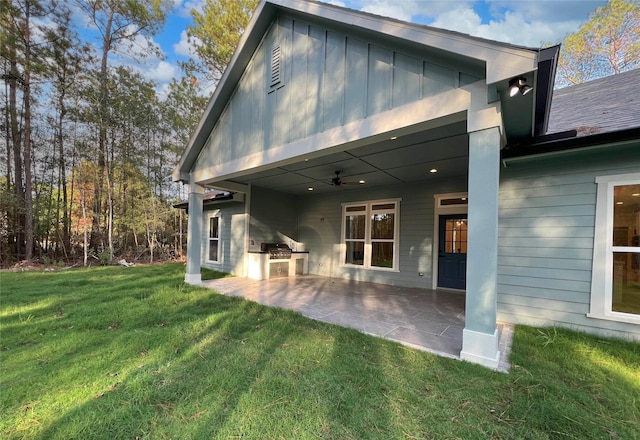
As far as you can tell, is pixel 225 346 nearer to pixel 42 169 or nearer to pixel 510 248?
pixel 510 248

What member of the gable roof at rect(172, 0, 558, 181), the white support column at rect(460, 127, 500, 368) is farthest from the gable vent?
the white support column at rect(460, 127, 500, 368)

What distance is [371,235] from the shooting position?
721 cm

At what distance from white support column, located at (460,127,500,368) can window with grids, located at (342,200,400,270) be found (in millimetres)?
4106

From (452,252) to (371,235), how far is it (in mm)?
2042

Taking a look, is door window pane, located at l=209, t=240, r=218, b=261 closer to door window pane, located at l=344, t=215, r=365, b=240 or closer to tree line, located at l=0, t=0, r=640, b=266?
tree line, located at l=0, t=0, r=640, b=266

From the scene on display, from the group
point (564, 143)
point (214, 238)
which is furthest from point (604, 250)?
point (214, 238)

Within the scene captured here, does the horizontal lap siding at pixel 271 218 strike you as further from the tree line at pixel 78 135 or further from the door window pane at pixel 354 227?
the tree line at pixel 78 135

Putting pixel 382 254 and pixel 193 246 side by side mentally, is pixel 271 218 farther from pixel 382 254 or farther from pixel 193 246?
pixel 382 254

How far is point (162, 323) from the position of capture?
139 inches

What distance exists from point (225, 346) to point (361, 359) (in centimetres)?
146

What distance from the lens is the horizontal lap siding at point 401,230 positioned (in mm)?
6223

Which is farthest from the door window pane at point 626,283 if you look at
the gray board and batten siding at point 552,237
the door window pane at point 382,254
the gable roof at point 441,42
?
the door window pane at point 382,254

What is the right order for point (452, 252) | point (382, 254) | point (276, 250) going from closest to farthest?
point (452, 252)
point (382, 254)
point (276, 250)

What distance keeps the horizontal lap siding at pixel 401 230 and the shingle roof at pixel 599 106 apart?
2.01m
